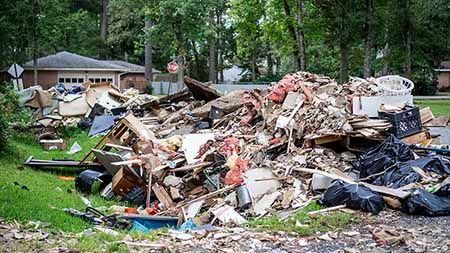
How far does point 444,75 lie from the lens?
46344 mm

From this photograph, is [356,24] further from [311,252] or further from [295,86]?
[311,252]

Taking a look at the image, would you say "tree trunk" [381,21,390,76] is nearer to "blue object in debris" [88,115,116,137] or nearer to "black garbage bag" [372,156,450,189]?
"blue object in debris" [88,115,116,137]

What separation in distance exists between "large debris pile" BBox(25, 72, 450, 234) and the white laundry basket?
0.22 metres

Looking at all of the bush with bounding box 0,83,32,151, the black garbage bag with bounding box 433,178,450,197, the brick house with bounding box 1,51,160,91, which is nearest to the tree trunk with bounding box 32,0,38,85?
the brick house with bounding box 1,51,160,91

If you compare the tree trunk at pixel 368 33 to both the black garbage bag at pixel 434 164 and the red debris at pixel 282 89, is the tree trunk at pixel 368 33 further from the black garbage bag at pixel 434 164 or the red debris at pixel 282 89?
the black garbage bag at pixel 434 164

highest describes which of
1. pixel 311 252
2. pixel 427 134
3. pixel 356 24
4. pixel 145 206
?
pixel 356 24

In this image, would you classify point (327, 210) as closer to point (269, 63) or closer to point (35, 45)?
point (35, 45)

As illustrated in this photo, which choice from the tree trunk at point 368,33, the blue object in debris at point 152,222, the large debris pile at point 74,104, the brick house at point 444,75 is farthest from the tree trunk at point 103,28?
the blue object in debris at point 152,222

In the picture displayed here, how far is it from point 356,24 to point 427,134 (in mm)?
17928

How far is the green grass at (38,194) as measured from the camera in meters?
7.33

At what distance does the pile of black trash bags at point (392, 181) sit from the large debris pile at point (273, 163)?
0.01 metres

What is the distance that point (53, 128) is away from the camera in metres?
17.4

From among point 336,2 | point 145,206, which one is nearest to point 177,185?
point 145,206

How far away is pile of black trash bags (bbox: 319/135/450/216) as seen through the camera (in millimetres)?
6703
